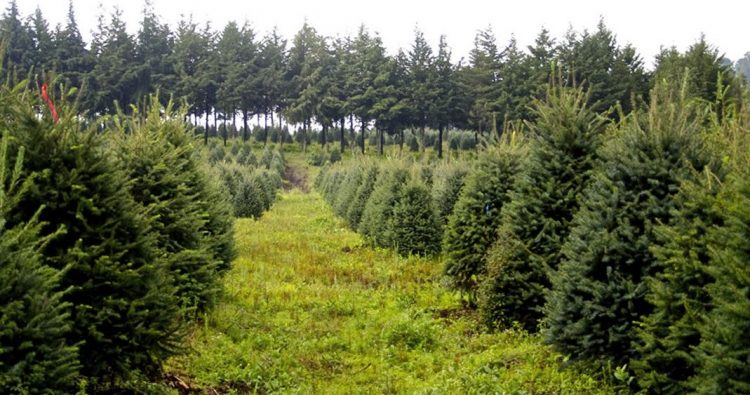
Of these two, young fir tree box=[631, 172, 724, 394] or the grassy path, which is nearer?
young fir tree box=[631, 172, 724, 394]

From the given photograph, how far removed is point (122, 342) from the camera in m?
5.62

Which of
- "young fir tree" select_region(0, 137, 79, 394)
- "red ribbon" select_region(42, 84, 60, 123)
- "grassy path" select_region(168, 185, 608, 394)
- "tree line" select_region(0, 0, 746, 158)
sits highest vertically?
"tree line" select_region(0, 0, 746, 158)

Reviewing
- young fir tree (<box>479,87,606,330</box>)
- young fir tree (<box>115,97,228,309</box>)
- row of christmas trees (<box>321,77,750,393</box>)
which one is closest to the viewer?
row of christmas trees (<box>321,77,750,393</box>)

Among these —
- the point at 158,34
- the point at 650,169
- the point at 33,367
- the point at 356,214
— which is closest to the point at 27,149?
the point at 33,367

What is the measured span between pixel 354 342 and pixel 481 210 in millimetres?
3883

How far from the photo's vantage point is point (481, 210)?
11.3 meters

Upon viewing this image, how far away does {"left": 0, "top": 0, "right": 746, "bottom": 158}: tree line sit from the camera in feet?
174

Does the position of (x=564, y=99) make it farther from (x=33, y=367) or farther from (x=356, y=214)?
(x=356, y=214)

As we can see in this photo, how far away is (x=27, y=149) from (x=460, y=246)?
27.1ft

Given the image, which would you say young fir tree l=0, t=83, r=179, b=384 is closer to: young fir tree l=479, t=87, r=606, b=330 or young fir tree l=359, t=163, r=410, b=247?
young fir tree l=479, t=87, r=606, b=330

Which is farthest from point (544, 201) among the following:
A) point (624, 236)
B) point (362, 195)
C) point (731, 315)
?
point (362, 195)

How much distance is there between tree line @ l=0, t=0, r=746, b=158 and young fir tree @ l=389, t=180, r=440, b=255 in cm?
3515

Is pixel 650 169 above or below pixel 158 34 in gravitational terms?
below

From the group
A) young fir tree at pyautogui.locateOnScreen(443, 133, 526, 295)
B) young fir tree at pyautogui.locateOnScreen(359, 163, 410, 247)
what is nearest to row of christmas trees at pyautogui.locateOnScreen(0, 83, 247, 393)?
young fir tree at pyautogui.locateOnScreen(443, 133, 526, 295)
